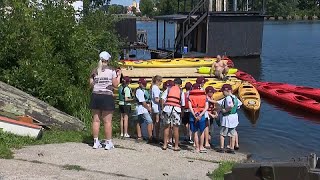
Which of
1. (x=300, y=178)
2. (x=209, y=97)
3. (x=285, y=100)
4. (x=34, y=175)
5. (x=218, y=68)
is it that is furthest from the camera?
(x=218, y=68)

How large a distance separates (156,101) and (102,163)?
3446 mm

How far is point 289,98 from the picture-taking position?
22.1 meters

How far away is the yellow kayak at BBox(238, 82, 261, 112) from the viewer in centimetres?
1978

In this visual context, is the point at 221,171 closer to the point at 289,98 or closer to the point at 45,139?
the point at 45,139

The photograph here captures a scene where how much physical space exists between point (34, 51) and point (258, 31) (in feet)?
100

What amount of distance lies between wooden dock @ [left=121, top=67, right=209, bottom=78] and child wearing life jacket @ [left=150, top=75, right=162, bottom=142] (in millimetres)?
13090

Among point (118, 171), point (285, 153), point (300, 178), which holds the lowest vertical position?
point (285, 153)

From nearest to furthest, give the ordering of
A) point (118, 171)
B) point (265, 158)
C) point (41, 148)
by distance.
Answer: point (118, 171) → point (41, 148) → point (265, 158)

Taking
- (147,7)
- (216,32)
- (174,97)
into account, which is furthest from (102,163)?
(147,7)

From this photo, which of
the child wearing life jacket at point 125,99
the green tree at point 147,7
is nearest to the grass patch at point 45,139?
the child wearing life jacket at point 125,99

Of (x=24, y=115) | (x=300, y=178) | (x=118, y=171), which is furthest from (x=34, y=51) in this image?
(x=300, y=178)

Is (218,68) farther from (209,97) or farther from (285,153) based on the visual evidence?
(209,97)

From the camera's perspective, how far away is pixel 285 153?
14.1m

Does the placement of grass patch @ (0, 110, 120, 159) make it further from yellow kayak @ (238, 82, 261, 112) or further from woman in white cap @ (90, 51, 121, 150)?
yellow kayak @ (238, 82, 261, 112)
